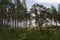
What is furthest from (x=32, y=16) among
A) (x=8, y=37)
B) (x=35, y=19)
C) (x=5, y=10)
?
(x=8, y=37)

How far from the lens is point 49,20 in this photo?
1206 inches

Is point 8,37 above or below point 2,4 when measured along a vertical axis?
below

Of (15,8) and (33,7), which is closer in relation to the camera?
(15,8)

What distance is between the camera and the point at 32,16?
30.9 meters

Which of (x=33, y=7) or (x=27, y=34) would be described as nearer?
(x=27, y=34)

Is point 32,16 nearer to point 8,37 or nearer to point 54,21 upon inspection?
point 54,21

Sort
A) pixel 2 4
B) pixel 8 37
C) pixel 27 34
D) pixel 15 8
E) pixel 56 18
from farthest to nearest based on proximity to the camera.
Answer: pixel 56 18, pixel 15 8, pixel 2 4, pixel 8 37, pixel 27 34

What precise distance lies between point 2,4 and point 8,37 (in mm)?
16984

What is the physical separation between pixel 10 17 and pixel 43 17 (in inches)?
208

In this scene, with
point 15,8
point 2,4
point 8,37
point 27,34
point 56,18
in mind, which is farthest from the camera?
point 56,18

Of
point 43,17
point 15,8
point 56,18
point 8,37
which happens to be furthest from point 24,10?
point 8,37

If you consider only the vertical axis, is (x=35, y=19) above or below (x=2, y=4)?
below

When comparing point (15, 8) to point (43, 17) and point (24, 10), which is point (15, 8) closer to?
point (24, 10)

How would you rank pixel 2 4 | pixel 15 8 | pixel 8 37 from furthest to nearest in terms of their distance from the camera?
pixel 15 8, pixel 2 4, pixel 8 37
